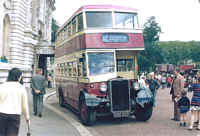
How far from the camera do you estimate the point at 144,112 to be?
11.2 m

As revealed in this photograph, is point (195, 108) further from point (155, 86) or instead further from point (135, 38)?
point (155, 86)

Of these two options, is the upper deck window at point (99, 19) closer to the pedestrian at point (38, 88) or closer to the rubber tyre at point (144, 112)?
the pedestrian at point (38, 88)

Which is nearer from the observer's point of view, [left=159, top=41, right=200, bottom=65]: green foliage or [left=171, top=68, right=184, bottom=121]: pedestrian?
[left=171, top=68, right=184, bottom=121]: pedestrian

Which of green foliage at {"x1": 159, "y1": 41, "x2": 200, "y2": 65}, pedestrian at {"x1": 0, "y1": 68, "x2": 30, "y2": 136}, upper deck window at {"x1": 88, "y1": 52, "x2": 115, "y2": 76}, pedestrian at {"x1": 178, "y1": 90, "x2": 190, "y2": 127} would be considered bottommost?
pedestrian at {"x1": 178, "y1": 90, "x2": 190, "y2": 127}

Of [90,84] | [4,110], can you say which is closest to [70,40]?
[90,84]

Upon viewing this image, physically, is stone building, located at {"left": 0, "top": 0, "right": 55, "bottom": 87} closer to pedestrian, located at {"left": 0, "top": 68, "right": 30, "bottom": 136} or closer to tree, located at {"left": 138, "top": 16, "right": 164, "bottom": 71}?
tree, located at {"left": 138, "top": 16, "right": 164, "bottom": 71}

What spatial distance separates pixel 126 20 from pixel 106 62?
1.92 m

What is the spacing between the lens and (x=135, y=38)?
11289mm

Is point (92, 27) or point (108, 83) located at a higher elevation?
point (92, 27)

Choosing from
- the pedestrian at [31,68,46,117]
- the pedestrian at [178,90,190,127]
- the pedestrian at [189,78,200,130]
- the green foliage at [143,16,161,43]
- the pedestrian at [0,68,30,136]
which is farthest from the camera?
the green foliage at [143,16,161,43]

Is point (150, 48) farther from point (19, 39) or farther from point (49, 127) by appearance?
point (49, 127)

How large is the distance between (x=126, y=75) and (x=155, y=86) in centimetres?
531

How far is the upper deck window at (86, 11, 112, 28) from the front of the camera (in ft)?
36.3

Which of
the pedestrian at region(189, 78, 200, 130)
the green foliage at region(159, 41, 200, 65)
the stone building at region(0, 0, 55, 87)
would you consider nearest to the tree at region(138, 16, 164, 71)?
the stone building at region(0, 0, 55, 87)
